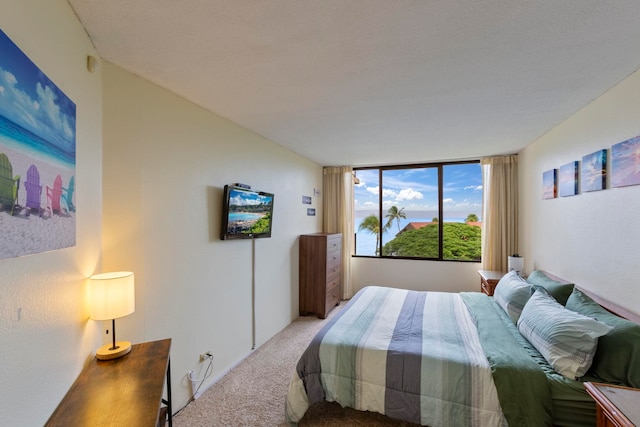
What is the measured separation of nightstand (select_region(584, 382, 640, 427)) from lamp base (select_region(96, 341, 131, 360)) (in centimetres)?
239

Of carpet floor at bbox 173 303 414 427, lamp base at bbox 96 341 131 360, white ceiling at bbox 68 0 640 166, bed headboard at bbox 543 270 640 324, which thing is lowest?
carpet floor at bbox 173 303 414 427

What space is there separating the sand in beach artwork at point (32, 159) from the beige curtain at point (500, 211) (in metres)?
4.89

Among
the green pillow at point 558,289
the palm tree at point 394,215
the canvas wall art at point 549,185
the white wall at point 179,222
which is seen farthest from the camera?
the palm tree at point 394,215

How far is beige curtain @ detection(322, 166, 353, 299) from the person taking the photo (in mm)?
5207

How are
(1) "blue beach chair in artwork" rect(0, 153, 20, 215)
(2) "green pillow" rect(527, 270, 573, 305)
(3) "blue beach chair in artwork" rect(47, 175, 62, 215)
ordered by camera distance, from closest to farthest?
(1) "blue beach chair in artwork" rect(0, 153, 20, 215) → (3) "blue beach chair in artwork" rect(47, 175, 62, 215) → (2) "green pillow" rect(527, 270, 573, 305)

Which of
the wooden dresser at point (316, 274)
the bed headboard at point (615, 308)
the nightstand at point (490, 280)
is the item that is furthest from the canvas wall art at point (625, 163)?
the wooden dresser at point (316, 274)

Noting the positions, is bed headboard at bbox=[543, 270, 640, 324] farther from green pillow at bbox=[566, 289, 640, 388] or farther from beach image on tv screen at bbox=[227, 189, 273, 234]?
beach image on tv screen at bbox=[227, 189, 273, 234]

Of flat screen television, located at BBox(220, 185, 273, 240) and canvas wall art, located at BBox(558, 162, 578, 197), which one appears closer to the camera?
canvas wall art, located at BBox(558, 162, 578, 197)

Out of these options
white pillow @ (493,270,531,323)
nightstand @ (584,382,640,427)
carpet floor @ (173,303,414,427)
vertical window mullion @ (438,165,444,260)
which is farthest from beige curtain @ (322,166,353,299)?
nightstand @ (584,382,640,427)

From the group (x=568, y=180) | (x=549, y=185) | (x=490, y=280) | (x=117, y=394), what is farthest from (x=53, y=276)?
(x=490, y=280)

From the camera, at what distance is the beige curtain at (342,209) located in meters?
5.21

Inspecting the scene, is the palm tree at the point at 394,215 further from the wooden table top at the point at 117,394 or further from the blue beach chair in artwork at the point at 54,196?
the blue beach chair in artwork at the point at 54,196

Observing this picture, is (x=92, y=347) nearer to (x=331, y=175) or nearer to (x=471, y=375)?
(x=471, y=375)

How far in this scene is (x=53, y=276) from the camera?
1155 millimetres
